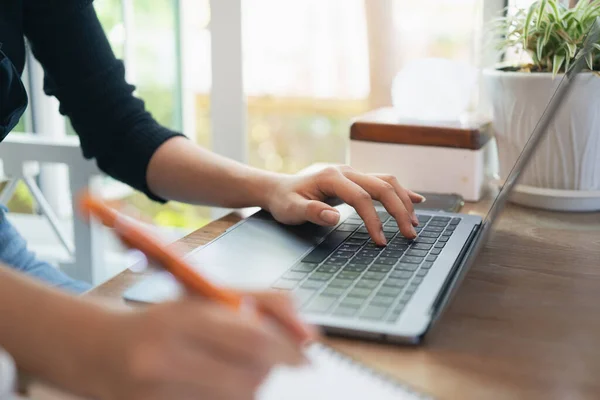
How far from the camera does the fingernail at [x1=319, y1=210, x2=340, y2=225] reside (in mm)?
827

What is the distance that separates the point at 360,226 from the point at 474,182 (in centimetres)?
32

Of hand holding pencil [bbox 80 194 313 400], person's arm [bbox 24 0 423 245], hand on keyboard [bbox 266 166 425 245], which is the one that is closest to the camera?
hand holding pencil [bbox 80 194 313 400]

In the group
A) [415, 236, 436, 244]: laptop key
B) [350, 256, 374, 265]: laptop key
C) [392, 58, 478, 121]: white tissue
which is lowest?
[415, 236, 436, 244]: laptop key

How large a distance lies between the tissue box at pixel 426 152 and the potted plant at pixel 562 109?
0.06 metres

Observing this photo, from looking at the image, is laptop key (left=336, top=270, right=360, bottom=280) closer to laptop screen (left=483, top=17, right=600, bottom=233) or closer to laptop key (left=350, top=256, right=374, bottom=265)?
laptop key (left=350, top=256, right=374, bottom=265)

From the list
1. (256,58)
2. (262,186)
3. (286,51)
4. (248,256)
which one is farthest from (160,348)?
(286,51)

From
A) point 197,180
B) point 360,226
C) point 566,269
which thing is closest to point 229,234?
point 360,226

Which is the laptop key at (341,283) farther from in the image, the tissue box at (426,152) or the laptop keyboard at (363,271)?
the tissue box at (426,152)

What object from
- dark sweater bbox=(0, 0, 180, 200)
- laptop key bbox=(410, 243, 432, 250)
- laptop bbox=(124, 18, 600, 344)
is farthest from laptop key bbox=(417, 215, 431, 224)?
dark sweater bbox=(0, 0, 180, 200)

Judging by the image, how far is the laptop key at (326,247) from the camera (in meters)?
0.74

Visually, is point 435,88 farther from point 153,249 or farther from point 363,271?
point 153,249

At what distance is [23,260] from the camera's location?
1.05 meters

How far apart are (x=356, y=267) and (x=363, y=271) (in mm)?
14

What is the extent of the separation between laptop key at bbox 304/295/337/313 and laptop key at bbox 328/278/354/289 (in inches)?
1.1
